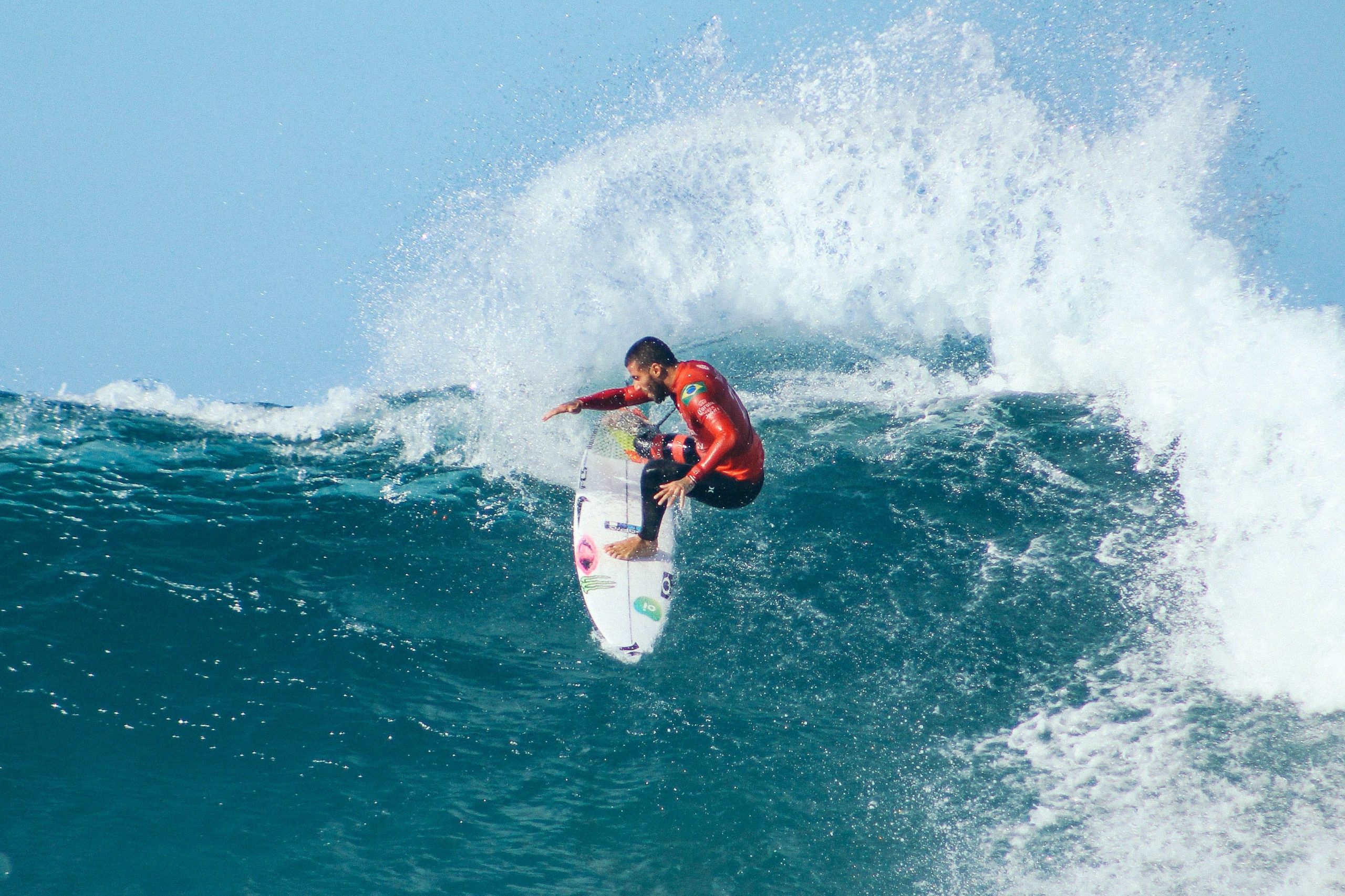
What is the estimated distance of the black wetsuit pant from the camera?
242 inches

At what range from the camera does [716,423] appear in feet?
19.1

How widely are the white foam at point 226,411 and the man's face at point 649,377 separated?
5358 millimetres

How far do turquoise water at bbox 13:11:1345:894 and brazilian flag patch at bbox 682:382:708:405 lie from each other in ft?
6.70

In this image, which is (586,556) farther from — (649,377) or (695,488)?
(649,377)

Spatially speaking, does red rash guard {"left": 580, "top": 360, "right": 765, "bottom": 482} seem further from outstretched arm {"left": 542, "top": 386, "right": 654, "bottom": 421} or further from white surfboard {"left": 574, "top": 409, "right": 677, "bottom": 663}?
white surfboard {"left": 574, "top": 409, "right": 677, "bottom": 663}

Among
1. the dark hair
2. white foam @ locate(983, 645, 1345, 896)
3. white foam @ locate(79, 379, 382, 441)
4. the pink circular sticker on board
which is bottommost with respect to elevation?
white foam @ locate(983, 645, 1345, 896)

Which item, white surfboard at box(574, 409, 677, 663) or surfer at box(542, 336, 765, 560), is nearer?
surfer at box(542, 336, 765, 560)

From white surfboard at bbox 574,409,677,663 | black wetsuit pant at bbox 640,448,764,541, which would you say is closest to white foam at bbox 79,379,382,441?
white surfboard at bbox 574,409,677,663

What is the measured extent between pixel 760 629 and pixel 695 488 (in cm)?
156

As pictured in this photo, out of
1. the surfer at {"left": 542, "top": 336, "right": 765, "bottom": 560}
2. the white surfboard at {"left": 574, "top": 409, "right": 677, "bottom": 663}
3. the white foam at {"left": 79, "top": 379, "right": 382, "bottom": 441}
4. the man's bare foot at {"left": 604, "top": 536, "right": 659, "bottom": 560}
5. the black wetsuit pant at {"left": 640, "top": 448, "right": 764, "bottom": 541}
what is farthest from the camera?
the white foam at {"left": 79, "top": 379, "right": 382, "bottom": 441}

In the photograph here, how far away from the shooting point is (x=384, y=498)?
866 cm

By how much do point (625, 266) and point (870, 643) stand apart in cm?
698

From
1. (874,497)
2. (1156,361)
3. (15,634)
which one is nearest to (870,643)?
(874,497)

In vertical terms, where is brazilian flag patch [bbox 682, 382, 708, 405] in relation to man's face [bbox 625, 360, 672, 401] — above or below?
below
